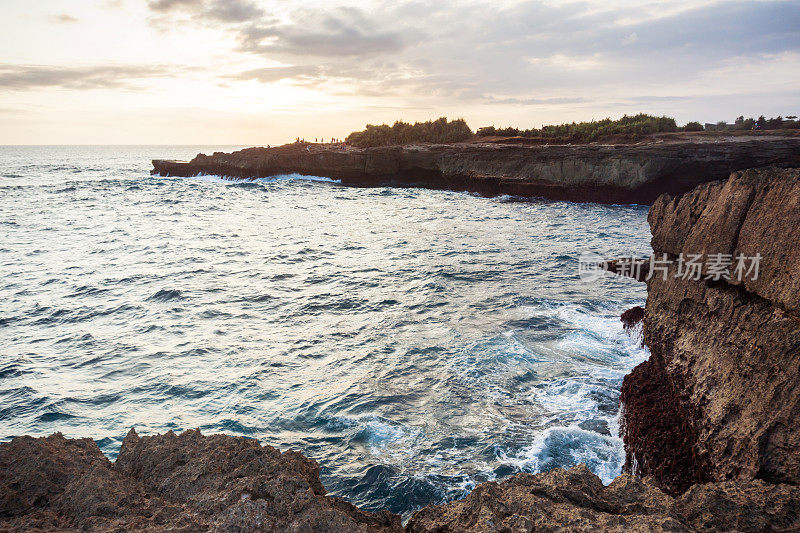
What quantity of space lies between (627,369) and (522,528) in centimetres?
763

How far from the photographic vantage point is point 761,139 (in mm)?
30766

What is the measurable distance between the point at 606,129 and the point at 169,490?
155ft

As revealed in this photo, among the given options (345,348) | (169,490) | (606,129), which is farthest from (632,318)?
(606,129)

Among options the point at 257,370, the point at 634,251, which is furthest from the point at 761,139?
the point at 257,370

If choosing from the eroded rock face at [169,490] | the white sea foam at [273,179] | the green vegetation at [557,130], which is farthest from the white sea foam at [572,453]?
the white sea foam at [273,179]

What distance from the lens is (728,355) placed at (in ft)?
18.4

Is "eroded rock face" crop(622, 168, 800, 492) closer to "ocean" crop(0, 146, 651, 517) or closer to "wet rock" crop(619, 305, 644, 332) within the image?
"ocean" crop(0, 146, 651, 517)

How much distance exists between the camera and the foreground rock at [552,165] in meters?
30.6

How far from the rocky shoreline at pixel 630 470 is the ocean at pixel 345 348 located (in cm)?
200

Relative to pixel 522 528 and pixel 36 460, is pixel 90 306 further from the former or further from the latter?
pixel 522 528

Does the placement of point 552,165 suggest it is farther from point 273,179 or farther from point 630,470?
point 273,179

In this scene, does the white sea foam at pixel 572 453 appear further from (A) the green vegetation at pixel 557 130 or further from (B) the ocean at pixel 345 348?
(A) the green vegetation at pixel 557 130

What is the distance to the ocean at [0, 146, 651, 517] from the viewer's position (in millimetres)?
7285

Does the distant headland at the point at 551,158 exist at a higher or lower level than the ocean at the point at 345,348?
higher
